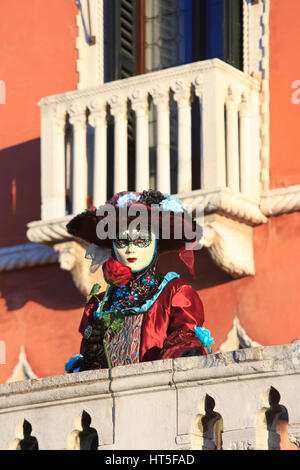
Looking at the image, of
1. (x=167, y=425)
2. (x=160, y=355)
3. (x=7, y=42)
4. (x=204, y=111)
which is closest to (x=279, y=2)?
(x=204, y=111)

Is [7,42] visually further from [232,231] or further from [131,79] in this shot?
[232,231]

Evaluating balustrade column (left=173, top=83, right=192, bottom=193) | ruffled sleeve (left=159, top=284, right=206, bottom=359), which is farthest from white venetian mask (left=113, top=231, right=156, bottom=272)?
balustrade column (left=173, top=83, right=192, bottom=193)

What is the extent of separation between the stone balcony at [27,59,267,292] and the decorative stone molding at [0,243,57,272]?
16.1 inches

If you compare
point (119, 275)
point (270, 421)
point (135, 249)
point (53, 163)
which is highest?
point (53, 163)

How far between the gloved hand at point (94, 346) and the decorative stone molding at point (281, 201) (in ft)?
7.36

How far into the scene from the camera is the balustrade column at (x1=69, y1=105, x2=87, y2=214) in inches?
430

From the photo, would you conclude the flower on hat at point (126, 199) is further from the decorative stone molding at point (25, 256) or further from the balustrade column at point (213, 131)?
the decorative stone molding at point (25, 256)

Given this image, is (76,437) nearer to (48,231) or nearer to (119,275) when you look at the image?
(119,275)

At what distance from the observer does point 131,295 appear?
8.92 meters

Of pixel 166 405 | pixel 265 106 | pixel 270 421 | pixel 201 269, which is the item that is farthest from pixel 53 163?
pixel 270 421

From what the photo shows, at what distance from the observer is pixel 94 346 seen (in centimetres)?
849

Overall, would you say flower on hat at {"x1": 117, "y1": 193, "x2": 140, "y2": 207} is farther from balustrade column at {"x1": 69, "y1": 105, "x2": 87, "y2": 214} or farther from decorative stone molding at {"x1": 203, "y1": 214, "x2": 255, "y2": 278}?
balustrade column at {"x1": 69, "y1": 105, "x2": 87, "y2": 214}

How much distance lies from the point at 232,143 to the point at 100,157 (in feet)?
2.96

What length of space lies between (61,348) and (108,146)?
4.47 ft
